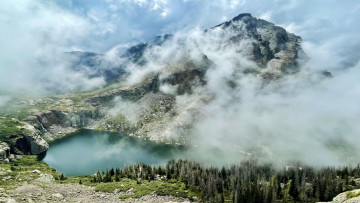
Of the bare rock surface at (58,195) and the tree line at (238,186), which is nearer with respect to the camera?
the bare rock surface at (58,195)

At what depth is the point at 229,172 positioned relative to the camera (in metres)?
135

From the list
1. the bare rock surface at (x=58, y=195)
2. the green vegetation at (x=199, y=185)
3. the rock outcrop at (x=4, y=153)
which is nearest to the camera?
the bare rock surface at (x=58, y=195)

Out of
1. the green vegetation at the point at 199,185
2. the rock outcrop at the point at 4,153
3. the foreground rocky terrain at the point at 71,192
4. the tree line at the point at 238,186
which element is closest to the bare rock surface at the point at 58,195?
the foreground rocky terrain at the point at 71,192

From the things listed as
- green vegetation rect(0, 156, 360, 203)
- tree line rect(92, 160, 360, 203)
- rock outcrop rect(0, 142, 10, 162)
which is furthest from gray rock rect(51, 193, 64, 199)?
rock outcrop rect(0, 142, 10, 162)

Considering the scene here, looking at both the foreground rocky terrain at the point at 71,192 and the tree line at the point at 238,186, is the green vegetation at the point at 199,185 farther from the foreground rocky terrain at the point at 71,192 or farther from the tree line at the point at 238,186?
the foreground rocky terrain at the point at 71,192

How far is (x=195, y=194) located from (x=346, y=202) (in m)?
75.0

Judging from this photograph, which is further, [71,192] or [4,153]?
[4,153]

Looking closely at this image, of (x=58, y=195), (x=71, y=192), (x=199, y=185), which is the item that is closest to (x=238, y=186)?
(x=199, y=185)

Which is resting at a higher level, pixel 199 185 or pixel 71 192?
pixel 199 185

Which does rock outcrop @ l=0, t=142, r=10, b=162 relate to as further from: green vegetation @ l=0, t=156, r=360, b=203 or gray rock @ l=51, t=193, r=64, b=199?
gray rock @ l=51, t=193, r=64, b=199

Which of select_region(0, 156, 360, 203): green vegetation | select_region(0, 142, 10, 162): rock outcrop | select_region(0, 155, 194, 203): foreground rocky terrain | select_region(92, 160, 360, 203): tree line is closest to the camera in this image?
select_region(0, 155, 194, 203): foreground rocky terrain

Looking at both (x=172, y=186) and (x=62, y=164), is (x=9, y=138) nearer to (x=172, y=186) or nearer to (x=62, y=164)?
(x=62, y=164)

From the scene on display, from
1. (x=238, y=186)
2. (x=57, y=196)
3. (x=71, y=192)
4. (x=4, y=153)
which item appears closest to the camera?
(x=57, y=196)

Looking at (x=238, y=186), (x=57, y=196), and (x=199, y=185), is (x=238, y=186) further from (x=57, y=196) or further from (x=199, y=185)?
(x=57, y=196)
